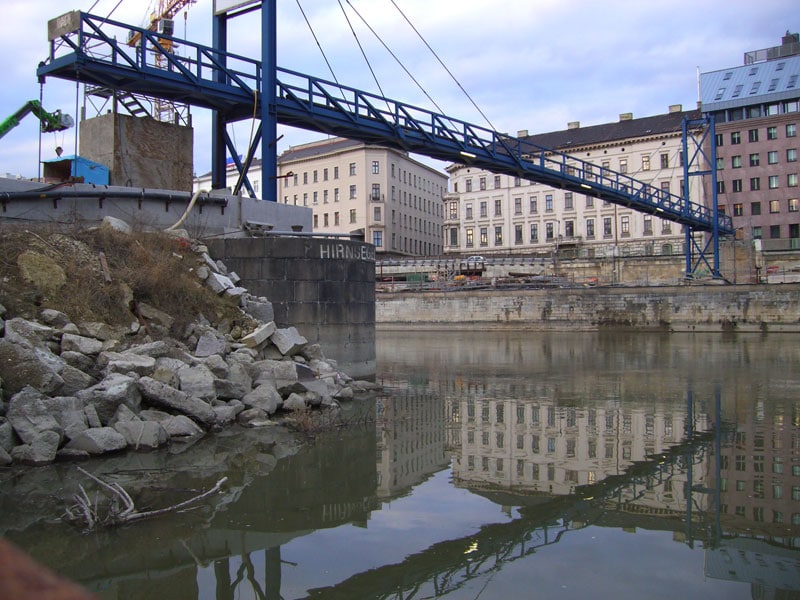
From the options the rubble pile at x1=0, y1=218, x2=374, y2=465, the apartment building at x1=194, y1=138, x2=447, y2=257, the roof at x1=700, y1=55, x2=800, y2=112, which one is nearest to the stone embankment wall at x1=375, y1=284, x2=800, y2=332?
the apartment building at x1=194, y1=138, x2=447, y2=257

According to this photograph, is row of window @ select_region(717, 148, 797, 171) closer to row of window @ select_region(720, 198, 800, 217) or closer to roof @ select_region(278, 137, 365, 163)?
row of window @ select_region(720, 198, 800, 217)

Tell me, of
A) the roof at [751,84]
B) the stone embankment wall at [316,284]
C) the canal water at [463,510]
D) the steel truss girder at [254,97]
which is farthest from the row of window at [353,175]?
the canal water at [463,510]

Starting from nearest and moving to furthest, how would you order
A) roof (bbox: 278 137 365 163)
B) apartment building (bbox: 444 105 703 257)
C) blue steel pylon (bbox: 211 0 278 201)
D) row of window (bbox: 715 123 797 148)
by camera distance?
blue steel pylon (bbox: 211 0 278 201), row of window (bbox: 715 123 797 148), apartment building (bbox: 444 105 703 257), roof (bbox: 278 137 365 163)

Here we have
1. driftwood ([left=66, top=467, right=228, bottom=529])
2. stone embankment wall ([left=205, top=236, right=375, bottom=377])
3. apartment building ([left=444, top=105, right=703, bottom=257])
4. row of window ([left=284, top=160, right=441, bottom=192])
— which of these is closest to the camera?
driftwood ([left=66, top=467, right=228, bottom=529])

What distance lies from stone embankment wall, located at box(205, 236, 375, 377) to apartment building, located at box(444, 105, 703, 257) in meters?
58.4

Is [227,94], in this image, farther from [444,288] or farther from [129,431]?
[444,288]

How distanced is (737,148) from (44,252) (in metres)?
73.8

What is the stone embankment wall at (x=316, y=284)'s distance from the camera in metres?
16.8

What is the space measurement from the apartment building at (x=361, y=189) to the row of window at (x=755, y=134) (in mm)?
36084

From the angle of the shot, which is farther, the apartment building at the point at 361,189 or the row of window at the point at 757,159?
the apartment building at the point at 361,189

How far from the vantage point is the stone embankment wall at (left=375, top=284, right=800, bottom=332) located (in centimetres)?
4466

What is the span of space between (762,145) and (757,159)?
139cm

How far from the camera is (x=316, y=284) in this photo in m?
17.2

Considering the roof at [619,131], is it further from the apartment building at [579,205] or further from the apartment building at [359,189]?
the apartment building at [359,189]
